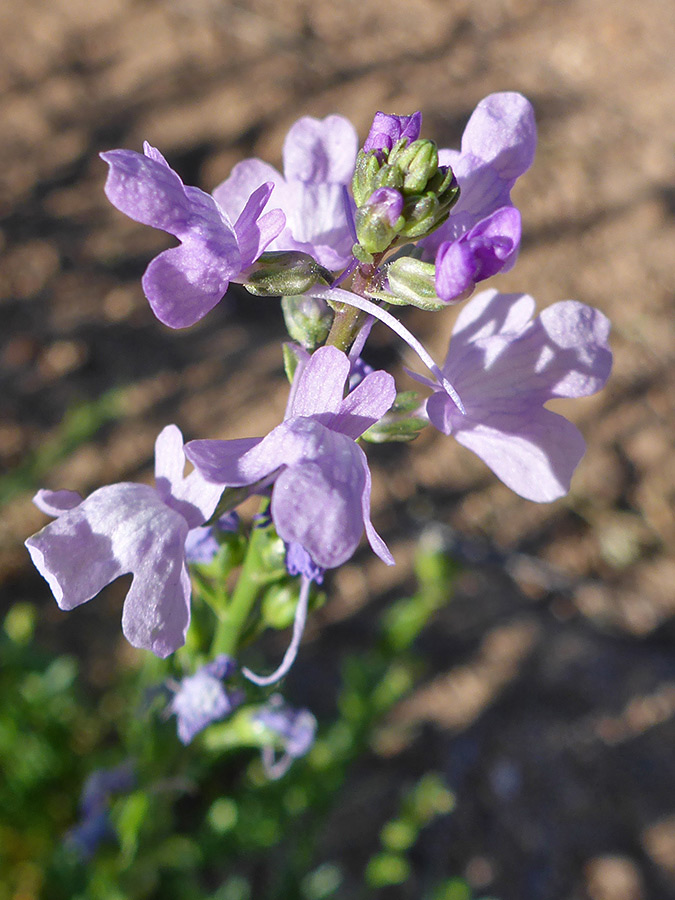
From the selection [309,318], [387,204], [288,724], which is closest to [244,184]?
[309,318]

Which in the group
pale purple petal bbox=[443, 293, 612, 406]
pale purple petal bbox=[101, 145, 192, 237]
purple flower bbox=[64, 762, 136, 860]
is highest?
pale purple petal bbox=[101, 145, 192, 237]

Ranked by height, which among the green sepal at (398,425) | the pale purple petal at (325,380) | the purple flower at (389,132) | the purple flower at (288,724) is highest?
the purple flower at (389,132)

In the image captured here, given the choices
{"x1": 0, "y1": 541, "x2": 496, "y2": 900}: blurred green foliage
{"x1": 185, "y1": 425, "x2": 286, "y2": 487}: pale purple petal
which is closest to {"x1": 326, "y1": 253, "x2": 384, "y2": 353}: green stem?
{"x1": 185, "y1": 425, "x2": 286, "y2": 487}: pale purple petal

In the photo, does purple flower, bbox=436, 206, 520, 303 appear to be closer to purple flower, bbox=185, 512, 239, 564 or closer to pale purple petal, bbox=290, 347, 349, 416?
pale purple petal, bbox=290, 347, 349, 416

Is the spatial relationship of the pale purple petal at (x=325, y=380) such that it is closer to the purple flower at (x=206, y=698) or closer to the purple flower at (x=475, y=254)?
the purple flower at (x=475, y=254)

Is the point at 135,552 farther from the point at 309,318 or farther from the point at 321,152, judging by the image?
the point at 321,152

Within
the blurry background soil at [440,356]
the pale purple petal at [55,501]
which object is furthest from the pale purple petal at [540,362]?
the blurry background soil at [440,356]
